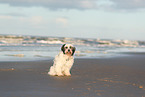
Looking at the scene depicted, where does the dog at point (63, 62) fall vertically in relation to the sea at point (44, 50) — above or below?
above

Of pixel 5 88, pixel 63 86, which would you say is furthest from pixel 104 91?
pixel 5 88

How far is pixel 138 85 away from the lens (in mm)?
6582

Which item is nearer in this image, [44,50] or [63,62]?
[63,62]

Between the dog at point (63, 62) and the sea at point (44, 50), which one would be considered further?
the sea at point (44, 50)

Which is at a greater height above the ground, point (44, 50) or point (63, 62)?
point (63, 62)

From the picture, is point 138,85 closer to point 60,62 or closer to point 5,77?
point 60,62

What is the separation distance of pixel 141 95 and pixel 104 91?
770 millimetres

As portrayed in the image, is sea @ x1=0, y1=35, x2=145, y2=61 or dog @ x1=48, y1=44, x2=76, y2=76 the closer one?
dog @ x1=48, y1=44, x2=76, y2=76

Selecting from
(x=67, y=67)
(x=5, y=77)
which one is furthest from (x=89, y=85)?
(x=5, y=77)

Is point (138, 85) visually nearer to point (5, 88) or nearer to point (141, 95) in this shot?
point (141, 95)

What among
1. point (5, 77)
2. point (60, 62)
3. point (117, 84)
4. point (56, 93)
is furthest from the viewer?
point (60, 62)

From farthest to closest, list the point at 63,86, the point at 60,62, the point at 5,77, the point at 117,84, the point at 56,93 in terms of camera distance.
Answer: the point at 60,62
the point at 5,77
the point at 117,84
the point at 63,86
the point at 56,93

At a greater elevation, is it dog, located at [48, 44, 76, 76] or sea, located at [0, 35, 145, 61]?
dog, located at [48, 44, 76, 76]

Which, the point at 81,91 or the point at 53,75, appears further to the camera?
the point at 53,75
